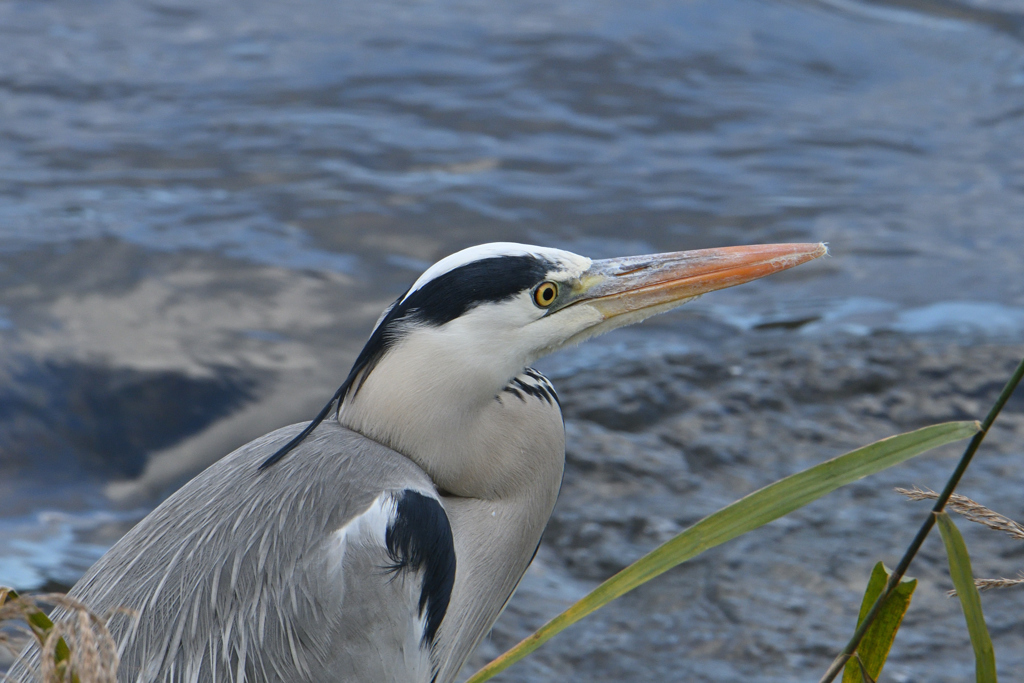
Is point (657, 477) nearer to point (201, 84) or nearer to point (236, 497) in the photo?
point (236, 497)

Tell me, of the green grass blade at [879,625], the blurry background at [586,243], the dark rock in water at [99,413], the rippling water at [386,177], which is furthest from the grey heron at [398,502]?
the dark rock in water at [99,413]

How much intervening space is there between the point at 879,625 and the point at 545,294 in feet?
3.44

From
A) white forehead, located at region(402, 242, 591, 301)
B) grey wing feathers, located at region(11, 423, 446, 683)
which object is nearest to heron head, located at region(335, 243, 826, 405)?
white forehead, located at region(402, 242, 591, 301)

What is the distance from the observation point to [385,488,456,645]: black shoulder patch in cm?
235

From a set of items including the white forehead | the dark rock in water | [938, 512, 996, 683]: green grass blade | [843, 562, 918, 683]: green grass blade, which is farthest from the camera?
the dark rock in water

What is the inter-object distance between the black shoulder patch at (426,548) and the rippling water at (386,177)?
2.27 metres

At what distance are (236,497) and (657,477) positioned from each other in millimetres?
2474

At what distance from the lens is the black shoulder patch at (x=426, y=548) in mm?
2352

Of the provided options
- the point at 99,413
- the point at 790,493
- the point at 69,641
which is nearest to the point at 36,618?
the point at 69,641

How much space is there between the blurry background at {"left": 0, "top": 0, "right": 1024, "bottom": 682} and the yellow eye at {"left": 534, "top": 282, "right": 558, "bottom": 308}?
1.63 metres

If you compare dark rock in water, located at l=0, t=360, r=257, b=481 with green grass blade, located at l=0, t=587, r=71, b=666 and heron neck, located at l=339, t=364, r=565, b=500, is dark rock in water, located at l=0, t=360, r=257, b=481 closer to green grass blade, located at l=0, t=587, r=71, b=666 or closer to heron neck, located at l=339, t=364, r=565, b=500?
heron neck, located at l=339, t=364, r=565, b=500

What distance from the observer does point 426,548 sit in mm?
2391

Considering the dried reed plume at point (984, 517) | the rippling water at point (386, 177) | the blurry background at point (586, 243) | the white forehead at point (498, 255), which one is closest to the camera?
the dried reed plume at point (984, 517)

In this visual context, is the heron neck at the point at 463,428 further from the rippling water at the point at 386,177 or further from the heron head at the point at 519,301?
the rippling water at the point at 386,177
